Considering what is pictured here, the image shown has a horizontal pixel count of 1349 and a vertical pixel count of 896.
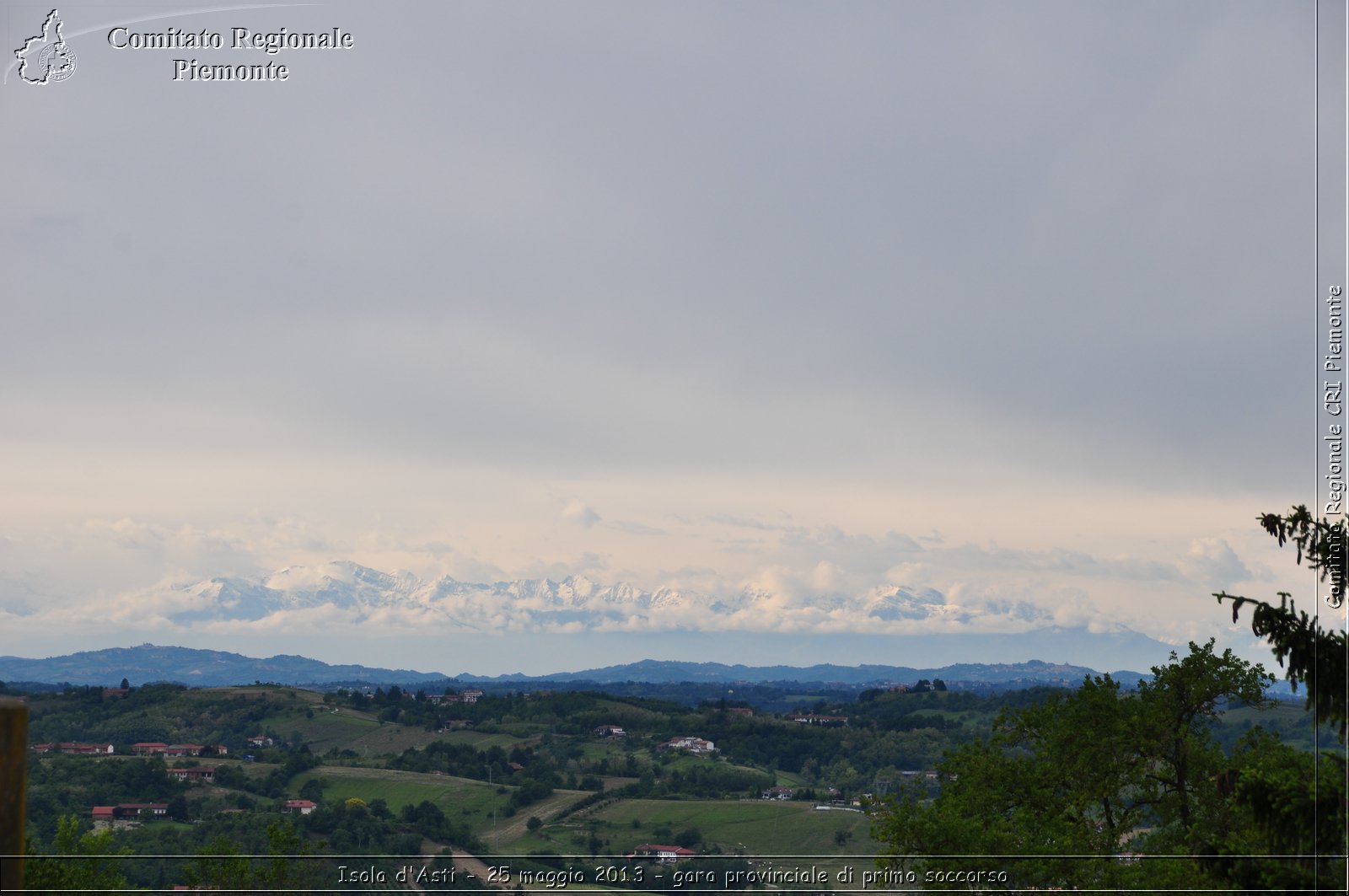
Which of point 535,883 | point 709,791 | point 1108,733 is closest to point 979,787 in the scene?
point 1108,733

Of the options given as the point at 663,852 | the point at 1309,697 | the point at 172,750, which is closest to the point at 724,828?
the point at 663,852

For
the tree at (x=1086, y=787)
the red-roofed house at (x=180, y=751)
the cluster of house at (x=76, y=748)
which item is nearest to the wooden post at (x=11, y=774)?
the tree at (x=1086, y=787)

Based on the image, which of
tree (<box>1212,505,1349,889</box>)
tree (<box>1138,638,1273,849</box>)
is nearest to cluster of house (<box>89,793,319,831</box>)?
tree (<box>1138,638,1273,849</box>)

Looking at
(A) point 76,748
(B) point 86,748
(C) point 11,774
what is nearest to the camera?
(C) point 11,774

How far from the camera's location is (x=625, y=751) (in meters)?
199

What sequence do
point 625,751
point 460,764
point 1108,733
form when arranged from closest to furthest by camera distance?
point 1108,733 < point 460,764 < point 625,751

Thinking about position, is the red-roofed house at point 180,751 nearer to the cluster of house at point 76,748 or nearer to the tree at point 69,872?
the cluster of house at point 76,748

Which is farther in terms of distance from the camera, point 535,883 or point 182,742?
point 182,742

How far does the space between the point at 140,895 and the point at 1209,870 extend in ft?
85.2

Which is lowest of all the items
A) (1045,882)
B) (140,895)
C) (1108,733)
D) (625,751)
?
(625,751)

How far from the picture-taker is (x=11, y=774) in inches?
148

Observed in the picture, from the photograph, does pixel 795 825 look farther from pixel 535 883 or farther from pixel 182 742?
pixel 182 742

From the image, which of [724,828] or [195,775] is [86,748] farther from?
[724,828]

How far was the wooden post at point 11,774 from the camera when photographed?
3721 mm
